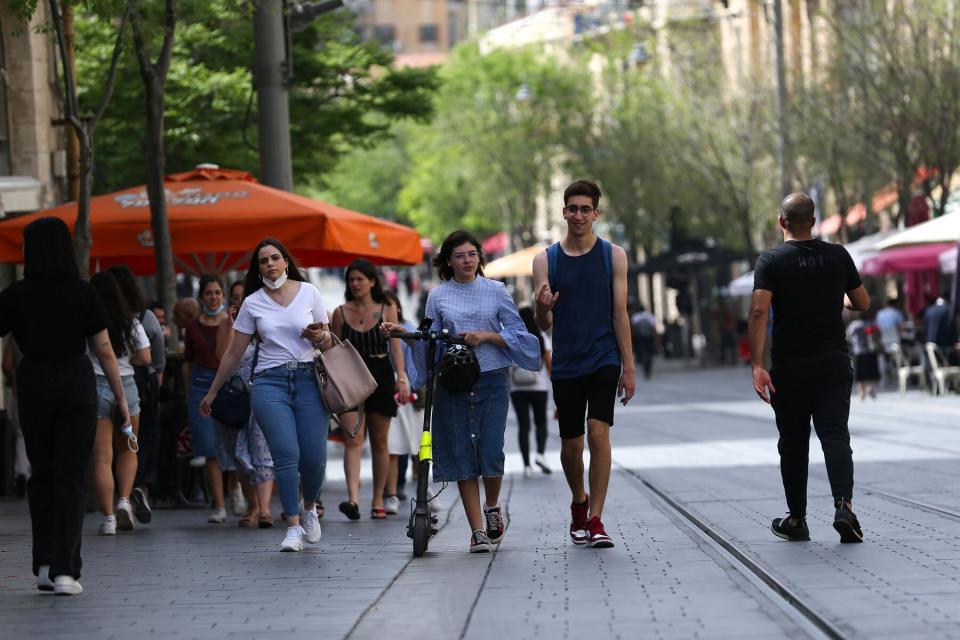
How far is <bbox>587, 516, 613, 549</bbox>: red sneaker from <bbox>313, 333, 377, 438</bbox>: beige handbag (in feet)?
5.46

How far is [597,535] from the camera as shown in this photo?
971 centimetres

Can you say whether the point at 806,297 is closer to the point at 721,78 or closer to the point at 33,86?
the point at 33,86

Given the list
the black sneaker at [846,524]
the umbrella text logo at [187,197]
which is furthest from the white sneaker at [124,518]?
the black sneaker at [846,524]

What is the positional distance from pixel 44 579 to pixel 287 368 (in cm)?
224

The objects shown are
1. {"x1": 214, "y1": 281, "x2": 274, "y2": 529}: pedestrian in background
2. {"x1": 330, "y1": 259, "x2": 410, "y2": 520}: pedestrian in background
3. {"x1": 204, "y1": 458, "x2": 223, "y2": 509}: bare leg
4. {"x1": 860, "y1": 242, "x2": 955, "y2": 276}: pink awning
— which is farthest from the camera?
{"x1": 860, "y1": 242, "x2": 955, "y2": 276}: pink awning

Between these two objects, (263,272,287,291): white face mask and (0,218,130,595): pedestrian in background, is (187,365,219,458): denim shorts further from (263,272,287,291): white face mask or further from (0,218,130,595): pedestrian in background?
(0,218,130,595): pedestrian in background

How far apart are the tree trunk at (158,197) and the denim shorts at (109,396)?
2.11 meters

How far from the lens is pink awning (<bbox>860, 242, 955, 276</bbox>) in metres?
28.9

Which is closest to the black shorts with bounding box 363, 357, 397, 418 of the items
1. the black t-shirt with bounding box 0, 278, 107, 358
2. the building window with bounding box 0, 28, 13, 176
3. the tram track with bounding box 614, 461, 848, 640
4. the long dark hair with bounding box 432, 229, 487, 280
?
the tram track with bounding box 614, 461, 848, 640

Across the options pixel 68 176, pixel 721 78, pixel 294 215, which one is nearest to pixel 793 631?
pixel 294 215

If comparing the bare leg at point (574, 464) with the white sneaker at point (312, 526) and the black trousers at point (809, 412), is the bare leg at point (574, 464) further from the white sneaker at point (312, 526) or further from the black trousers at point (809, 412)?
the white sneaker at point (312, 526)

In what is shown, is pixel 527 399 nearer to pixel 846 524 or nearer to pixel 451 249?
pixel 451 249

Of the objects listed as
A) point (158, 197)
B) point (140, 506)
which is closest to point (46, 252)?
point (140, 506)

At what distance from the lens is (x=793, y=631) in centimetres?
676
